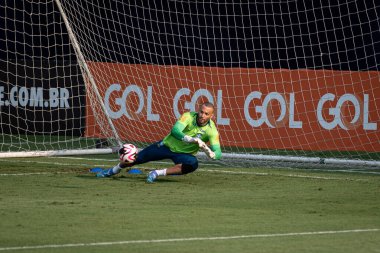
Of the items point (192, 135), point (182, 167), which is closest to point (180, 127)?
point (192, 135)

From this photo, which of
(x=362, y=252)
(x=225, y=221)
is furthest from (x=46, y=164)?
(x=362, y=252)

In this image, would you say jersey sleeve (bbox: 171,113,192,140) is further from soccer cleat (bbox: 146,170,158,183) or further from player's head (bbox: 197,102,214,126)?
soccer cleat (bbox: 146,170,158,183)

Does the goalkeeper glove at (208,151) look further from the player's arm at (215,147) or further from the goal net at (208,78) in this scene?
the goal net at (208,78)

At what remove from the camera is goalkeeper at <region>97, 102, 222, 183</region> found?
14.9 meters

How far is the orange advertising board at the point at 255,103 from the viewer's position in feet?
64.7

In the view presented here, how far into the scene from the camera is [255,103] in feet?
67.6

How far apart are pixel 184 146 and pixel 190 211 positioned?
363 cm

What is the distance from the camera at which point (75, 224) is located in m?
10.3

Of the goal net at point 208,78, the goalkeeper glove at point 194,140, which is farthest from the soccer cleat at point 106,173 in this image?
the goal net at point 208,78

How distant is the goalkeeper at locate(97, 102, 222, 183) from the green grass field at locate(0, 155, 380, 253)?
0.24 metres

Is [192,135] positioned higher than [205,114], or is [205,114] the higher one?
[205,114]

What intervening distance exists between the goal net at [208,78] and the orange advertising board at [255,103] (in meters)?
0.02

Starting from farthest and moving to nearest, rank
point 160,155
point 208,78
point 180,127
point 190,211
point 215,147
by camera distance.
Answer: point 208,78, point 160,155, point 215,147, point 180,127, point 190,211

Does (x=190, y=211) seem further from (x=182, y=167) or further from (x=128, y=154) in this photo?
(x=128, y=154)
